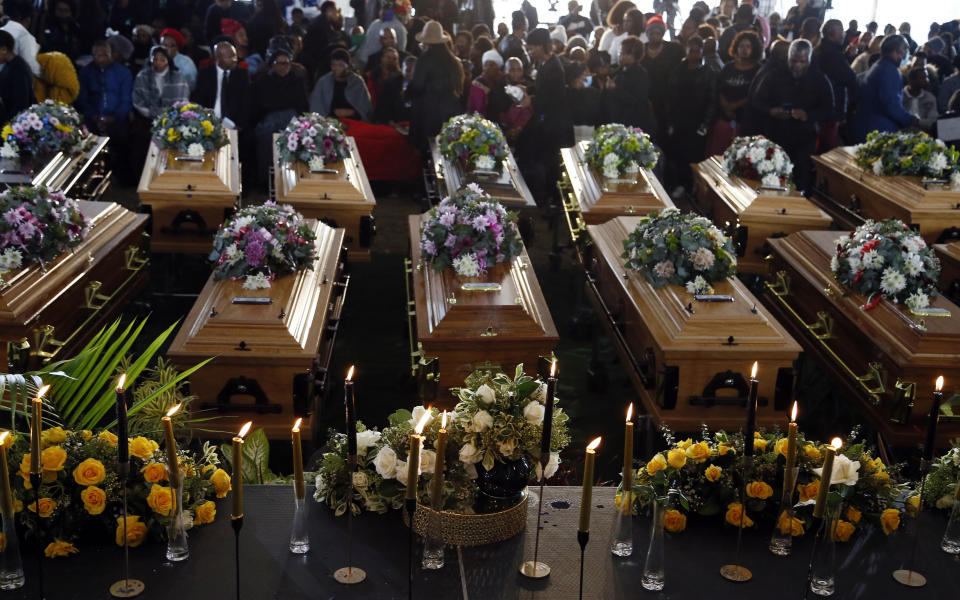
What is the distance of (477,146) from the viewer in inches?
325

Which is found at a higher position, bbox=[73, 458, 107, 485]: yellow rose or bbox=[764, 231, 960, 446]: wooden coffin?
bbox=[73, 458, 107, 485]: yellow rose

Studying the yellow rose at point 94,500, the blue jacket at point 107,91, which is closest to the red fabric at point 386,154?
the blue jacket at point 107,91

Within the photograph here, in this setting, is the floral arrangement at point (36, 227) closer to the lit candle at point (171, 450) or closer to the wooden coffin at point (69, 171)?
the wooden coffin at point (69, 171)

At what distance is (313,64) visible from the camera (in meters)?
11.7

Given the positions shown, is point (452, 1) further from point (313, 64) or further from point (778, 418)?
point (778, 418)

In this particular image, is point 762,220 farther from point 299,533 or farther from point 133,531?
point 133,531

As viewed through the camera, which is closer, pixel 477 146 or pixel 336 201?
pixel 336 201

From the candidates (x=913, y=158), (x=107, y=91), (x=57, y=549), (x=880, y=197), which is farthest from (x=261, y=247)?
(x=107, y=91)

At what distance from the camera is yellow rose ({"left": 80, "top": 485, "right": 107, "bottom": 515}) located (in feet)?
8.70

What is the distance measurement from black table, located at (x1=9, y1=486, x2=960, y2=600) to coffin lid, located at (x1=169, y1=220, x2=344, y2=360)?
1.98m

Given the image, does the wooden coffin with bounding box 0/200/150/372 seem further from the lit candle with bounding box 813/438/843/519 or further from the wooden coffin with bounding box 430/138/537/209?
the lit candle with bounding box 813/438/843/519

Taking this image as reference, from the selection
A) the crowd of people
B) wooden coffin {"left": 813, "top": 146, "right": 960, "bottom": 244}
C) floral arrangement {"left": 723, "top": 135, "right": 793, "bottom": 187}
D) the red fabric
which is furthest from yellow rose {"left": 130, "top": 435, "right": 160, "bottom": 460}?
the red fabric

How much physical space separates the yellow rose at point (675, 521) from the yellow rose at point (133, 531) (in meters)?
1.41

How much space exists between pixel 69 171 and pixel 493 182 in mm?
3219
